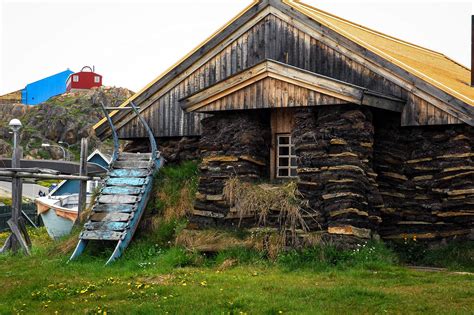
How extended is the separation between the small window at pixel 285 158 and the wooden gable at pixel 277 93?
128 centimetres

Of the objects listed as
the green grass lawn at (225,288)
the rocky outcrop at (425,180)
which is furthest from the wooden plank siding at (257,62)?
the green grass lawn at (225,288)

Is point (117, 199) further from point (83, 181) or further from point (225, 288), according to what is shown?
point (225, 288)

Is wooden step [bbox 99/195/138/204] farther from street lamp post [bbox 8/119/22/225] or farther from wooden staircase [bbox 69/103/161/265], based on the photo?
street lamp post [bbox 8/119/22/225]

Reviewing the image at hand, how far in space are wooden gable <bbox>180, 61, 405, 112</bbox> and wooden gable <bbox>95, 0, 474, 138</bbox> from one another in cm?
30

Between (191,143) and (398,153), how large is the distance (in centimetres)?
567

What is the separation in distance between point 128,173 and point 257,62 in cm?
412

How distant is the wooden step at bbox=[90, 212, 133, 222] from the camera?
17672 millimetres

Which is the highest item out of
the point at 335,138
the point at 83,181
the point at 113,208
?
the point at 335,138

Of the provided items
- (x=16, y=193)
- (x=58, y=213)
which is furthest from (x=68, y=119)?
(x=16, y=193)

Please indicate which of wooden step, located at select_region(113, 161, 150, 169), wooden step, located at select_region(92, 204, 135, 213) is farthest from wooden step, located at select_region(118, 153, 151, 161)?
wooden step, located at select_region(92, 204, 135, 213)

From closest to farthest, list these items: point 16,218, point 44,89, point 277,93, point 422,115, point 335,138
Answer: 1. point 335,138
2. point 422,115
3. point 277,93
4. point 16,218
5. point 44,89

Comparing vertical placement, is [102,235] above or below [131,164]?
below

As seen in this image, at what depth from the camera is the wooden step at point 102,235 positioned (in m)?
17.2

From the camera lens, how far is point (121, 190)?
18.5m
